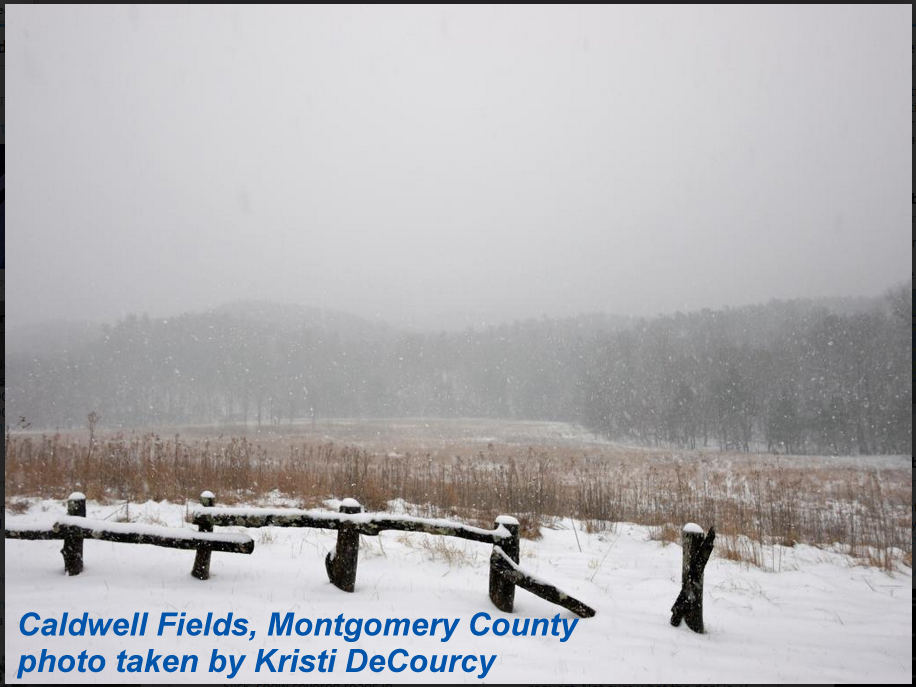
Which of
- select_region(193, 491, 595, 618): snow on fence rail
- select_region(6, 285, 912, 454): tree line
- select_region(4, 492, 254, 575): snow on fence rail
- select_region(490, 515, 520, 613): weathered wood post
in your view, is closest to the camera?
select_region(4, 492, 254, 575): snow on fence rail

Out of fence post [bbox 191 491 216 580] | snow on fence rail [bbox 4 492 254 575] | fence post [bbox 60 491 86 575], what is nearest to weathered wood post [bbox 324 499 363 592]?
snow on fence rail [bbox 4 492 254 575]

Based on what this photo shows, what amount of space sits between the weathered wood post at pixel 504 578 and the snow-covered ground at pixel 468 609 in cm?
10

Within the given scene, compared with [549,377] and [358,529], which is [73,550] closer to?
[358,529]

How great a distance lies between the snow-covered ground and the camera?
336cm

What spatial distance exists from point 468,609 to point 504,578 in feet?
1.46

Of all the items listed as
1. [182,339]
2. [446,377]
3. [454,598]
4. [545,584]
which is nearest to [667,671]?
[545,584]

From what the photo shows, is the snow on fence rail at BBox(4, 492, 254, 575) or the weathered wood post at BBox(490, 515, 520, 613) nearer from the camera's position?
the snow on fence rail at BBox(4, 492, 254, 575)

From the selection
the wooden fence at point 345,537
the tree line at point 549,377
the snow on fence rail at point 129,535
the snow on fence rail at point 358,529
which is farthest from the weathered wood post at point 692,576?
the tree line at point 549,377

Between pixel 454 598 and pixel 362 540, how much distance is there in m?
2.44

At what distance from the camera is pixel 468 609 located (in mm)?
4441

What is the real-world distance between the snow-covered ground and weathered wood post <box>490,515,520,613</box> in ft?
0.34

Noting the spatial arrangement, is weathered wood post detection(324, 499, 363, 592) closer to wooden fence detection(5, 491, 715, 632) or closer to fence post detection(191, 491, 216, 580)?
wooden fence detection(5, 491, 715, 632)

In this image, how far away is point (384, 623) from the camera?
3.92m

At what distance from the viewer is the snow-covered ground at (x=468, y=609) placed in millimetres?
3357
